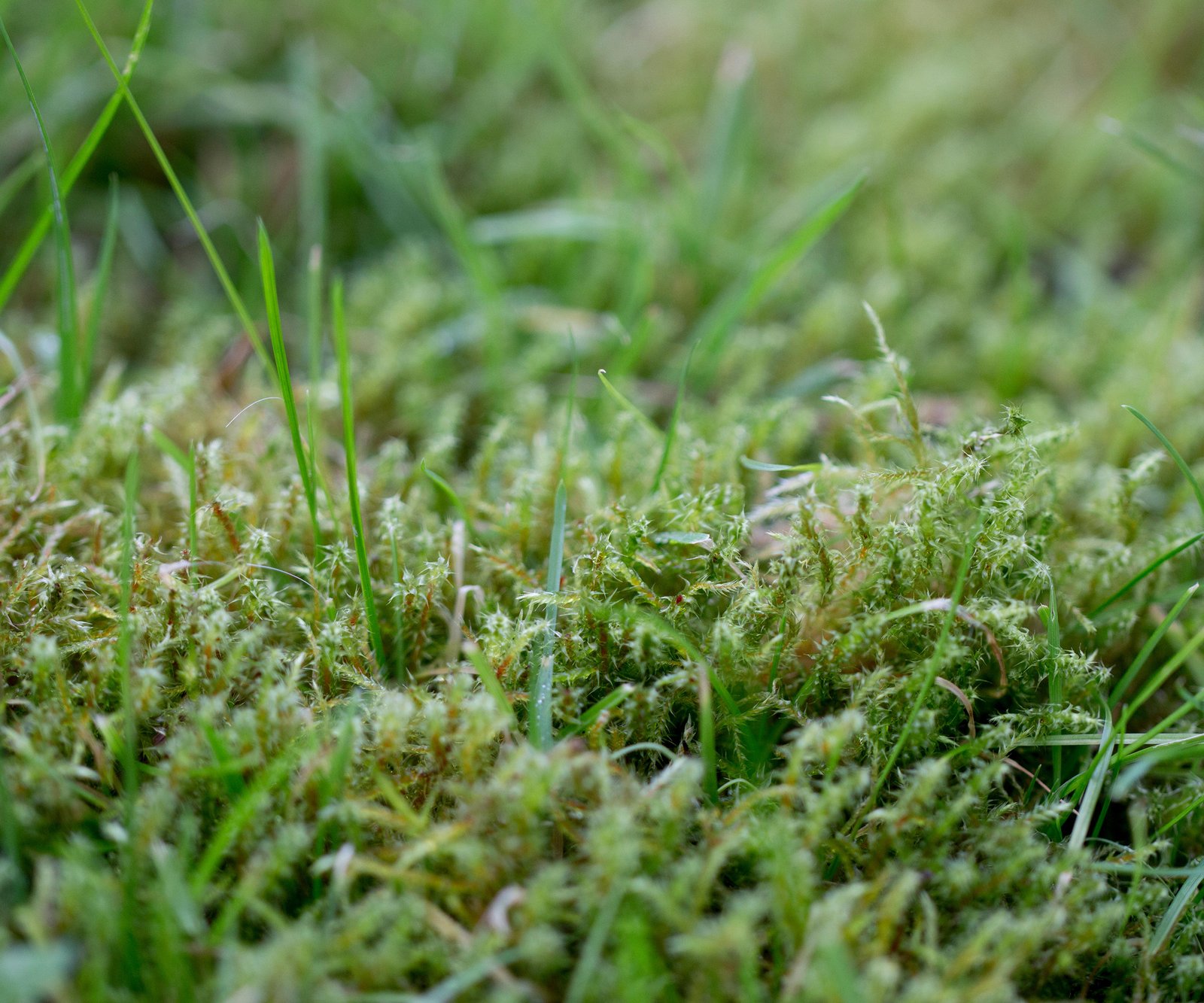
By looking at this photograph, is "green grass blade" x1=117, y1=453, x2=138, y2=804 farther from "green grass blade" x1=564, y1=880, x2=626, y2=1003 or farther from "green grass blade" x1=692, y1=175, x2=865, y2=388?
"green grass blade" x1=692, y1=175, x2=865, y2=388

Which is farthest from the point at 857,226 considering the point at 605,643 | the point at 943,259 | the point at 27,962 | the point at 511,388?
the point at 27,962

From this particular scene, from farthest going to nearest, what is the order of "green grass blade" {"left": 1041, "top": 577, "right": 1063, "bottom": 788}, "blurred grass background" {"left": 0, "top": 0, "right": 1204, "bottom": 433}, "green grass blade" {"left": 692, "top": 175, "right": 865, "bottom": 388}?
"blurred grass background" {"left": 0, "top": 0, "right": 1204, "bottom": 433} → "green grass blade" {"left": 692, "top": 175, "right": 865, "bottom": 388} → "green grass blade" {"left": 1041, "top": 577, "right": 1063, "bottom": 788}

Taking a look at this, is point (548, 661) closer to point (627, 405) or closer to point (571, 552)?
point (571, 552)

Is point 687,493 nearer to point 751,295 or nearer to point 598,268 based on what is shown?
point 751,295

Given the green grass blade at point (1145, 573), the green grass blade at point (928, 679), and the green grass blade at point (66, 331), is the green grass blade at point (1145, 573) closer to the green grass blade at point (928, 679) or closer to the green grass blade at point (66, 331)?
the green grass blade at point (928, 679)

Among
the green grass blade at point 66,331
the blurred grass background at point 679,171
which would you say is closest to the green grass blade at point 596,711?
the blurred grass background at point 679,171

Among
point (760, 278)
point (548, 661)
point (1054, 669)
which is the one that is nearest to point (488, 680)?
point (548, 661)

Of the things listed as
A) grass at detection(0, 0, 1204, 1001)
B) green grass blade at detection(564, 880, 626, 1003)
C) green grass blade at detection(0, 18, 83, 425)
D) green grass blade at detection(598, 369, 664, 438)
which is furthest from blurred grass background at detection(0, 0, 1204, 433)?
green grass blade at detection(564, 880, 626, 1003)
